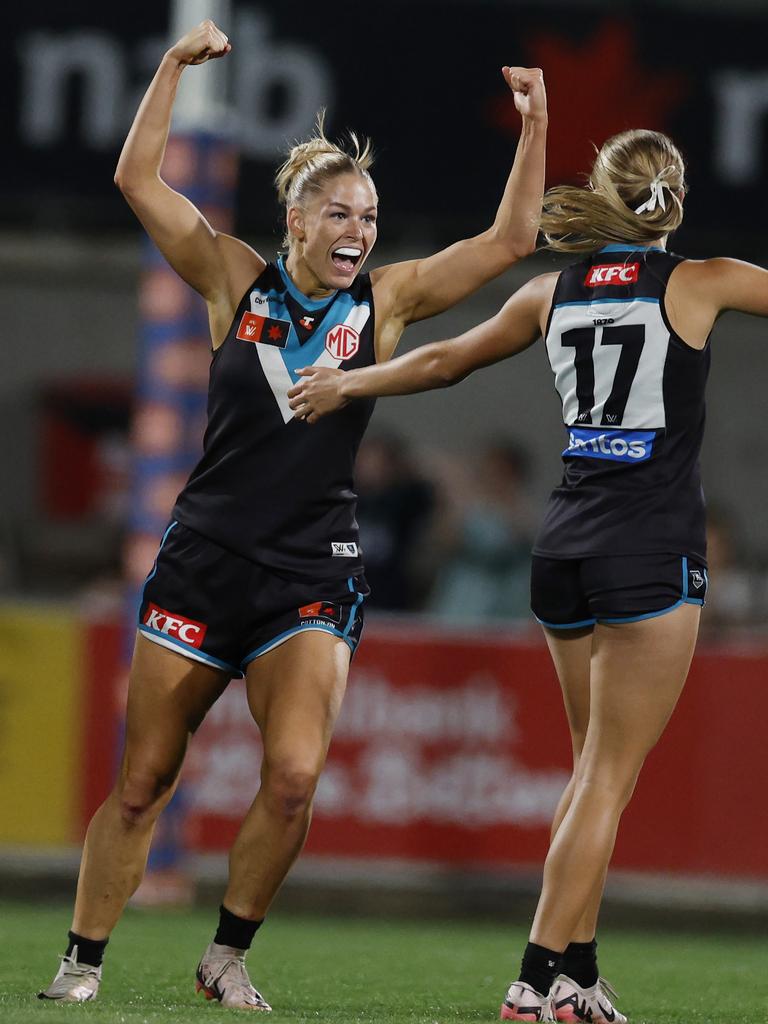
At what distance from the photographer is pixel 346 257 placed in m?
5.39

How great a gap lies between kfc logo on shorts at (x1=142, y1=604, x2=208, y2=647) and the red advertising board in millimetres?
3947

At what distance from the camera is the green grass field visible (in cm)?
524

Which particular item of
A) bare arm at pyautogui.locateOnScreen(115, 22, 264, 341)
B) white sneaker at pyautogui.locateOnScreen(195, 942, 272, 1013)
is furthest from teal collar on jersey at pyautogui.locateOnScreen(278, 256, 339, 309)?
white sneaker at pyautogui.locateOnScreen(195, 942, 272, 1013)

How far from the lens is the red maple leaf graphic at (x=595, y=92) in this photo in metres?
12.2

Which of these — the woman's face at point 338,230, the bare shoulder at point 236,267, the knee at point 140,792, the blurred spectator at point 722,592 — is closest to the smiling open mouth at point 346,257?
the woman's face at point 338,230

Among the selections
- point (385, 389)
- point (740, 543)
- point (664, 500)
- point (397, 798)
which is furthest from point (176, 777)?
point (740, 543)

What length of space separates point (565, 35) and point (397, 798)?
5666 millimetres

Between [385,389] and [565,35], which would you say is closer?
[385,389]

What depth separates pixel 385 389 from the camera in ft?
16.9

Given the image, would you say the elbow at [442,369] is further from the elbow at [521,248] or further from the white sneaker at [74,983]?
the white sneaker at [74,983]

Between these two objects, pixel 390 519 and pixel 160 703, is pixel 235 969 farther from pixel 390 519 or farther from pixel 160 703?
pixel 390 519

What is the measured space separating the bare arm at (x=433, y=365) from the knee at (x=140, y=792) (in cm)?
109

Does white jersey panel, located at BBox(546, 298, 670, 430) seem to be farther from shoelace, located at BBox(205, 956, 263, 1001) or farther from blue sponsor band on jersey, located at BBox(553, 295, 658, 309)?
shoelace, located at BBox(205, 956, 263, 1001)

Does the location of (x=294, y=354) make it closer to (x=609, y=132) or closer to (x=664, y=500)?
(x=664, y=500)
